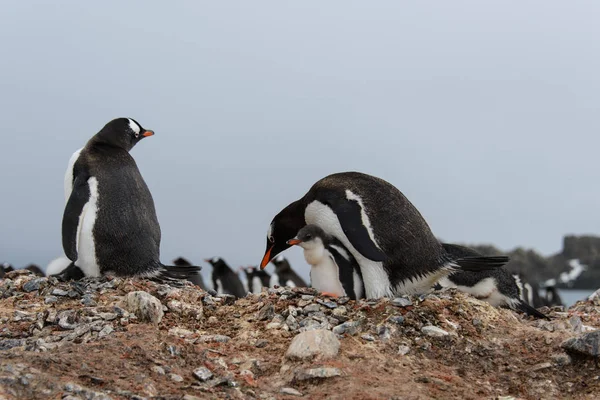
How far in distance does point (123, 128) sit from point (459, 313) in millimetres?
4381

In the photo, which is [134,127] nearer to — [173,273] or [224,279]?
[173,273]

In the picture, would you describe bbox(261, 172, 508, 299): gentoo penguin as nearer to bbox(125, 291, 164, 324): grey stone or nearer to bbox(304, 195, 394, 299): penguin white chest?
bbox(304, 195, 394, 299): penguin white chest

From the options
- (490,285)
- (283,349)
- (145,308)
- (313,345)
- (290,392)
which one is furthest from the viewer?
(490,285)

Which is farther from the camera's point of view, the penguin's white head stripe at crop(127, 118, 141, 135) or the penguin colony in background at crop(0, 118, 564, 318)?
the penguin's white head stripe at crop(127, 118, 141, 135)

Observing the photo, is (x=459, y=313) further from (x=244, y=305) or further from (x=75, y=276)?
(x=75, y=276)

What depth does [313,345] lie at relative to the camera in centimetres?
482

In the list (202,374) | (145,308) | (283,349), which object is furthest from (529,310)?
(202,374)

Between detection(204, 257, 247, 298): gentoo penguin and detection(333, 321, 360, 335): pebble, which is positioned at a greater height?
detection(333, 321, 360, 335): pebble

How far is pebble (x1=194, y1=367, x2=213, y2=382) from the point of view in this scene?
4.50 meters

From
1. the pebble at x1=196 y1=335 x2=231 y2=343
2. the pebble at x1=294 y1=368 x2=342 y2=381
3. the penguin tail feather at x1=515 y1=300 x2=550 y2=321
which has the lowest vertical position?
the penguin tail feather at x1=515 y1=300 x2=550 y2=321

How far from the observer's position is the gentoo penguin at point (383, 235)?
6.20 m

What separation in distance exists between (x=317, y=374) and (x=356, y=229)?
1.90 meters

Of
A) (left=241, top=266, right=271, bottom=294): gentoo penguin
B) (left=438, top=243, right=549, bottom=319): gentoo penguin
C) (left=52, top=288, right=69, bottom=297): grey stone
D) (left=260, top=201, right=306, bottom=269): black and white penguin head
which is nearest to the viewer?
(left=52, top=288, right=69, bottom=297): grey stone

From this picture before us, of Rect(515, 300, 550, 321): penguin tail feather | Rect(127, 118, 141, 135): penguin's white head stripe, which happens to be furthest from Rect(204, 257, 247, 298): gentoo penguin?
Rect(515, 300, 550, 321): penguin tail feather
